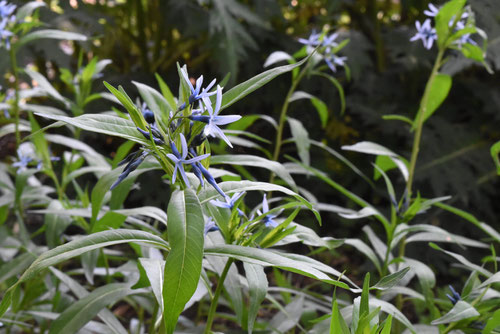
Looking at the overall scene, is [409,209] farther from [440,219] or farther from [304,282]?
[440,219]

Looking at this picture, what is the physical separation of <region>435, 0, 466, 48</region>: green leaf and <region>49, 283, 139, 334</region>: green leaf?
0.65 m

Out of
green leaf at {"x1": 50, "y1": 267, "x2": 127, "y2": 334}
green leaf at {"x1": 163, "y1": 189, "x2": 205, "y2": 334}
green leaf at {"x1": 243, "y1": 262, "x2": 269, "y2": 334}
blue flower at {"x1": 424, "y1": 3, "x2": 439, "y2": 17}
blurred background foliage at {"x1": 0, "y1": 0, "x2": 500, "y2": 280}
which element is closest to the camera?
green leaf at {"x1": 163, "y1": 189, "x2": 205, "y2": 334}

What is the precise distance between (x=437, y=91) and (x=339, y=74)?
1.07 m

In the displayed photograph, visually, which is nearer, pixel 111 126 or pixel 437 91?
pixel 111 126

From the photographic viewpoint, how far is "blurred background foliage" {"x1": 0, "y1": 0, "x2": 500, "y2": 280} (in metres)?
1.80

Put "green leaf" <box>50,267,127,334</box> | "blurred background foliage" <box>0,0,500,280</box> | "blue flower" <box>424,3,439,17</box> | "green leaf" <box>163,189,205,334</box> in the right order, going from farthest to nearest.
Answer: "blurred background foliage" <box>0,0,500,280</box> → "blue flower" <box>424,3,439,17</box> → "green leaf" <box>50,267,127,334</box> → "green leaf" <box>163,189,205,334</box>

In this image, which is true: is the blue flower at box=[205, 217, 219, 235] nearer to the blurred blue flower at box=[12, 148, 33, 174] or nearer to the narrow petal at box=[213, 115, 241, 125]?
the narrow petal at box=[213, 115, 241, 125]

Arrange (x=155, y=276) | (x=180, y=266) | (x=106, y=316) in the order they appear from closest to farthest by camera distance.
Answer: (x=180, y=266), (x=155, y=276), (x=106, y=316)

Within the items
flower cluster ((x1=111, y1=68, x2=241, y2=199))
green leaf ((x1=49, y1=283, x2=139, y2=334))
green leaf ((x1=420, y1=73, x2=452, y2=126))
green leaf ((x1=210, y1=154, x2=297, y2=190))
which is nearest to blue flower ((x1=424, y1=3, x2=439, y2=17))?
green leaf ((x1=420, y1=73, x2=452, y2=126))

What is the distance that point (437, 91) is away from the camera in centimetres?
104

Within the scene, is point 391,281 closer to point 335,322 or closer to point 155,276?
point 335,322

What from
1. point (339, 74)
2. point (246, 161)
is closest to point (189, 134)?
point (246, 161)

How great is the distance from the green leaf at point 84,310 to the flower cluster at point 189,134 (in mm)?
247

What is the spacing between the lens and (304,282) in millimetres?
1729
